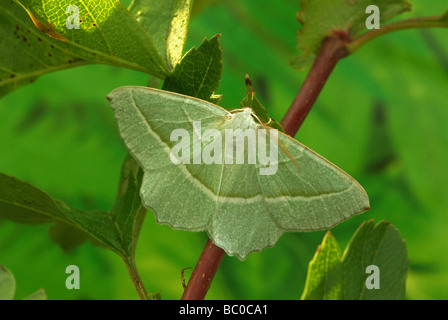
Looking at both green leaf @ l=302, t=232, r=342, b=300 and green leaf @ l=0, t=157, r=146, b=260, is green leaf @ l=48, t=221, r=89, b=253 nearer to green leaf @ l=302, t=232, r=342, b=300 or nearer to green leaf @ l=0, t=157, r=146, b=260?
green leaf @ l=0, t=157, r=146, b=260

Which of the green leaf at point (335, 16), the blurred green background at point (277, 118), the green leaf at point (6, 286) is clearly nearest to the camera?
the green leaf at point (6, 286)

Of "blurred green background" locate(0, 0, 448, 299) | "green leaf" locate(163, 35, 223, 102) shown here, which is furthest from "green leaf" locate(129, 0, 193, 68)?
"blurred green background" locate(0, 0, 448, 299)

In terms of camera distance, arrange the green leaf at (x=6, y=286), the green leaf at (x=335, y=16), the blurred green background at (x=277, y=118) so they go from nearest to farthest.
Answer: the green leaf at (x=6, y=286) → the green leaf at (x=335, y=16) → the blurred green background at (x=277, y=118)

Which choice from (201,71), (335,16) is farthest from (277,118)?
(201,71)

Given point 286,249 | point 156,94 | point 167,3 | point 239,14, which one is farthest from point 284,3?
point 156,94

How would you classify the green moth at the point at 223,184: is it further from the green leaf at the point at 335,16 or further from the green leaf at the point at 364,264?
the green leaf at the point at 335,16

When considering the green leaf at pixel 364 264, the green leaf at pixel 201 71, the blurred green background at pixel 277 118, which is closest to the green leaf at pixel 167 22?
the green leaf at pixel 201 71
